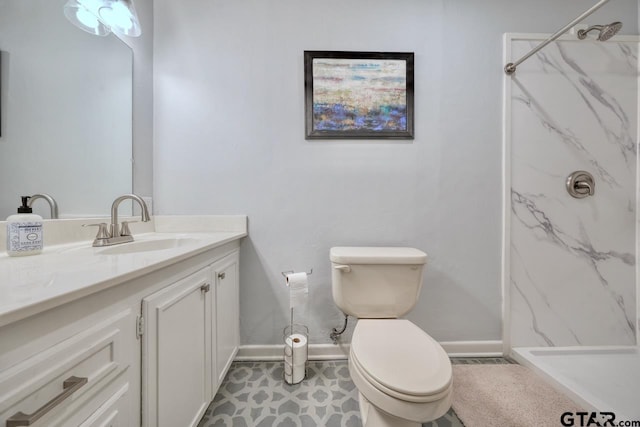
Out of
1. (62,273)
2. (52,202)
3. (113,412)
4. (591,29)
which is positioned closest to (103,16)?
(52,202)

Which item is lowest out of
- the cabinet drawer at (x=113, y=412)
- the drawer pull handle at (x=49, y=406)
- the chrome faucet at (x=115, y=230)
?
the cabinet drawer at (x=113, y=412)

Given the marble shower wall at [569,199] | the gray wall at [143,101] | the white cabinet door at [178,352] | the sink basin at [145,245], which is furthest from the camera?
the marble shower wall at [569,199]

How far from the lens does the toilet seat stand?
72 cm

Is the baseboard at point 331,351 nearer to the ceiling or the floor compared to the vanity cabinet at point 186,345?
nearer to the floor

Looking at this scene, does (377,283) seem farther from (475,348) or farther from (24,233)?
(24,233)

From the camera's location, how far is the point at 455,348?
143 cm

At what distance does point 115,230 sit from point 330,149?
1.17 meters

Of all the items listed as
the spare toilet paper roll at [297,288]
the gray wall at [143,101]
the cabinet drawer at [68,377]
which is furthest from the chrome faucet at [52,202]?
the spare toilet paper roll at [297,288]

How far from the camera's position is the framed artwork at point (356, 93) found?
139cm

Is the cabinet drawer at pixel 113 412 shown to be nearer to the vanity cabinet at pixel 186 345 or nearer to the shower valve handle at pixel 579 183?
the vanity cabinet at pixel 186 345

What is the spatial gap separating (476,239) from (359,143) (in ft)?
3.15

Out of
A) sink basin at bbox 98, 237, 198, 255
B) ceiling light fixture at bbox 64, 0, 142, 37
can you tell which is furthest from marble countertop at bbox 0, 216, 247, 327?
ceiling light fixture at bbox 64, 0, 142, 37

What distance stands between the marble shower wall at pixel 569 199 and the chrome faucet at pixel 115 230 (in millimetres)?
2022

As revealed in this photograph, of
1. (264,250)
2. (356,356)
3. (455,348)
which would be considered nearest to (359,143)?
(264,250)
